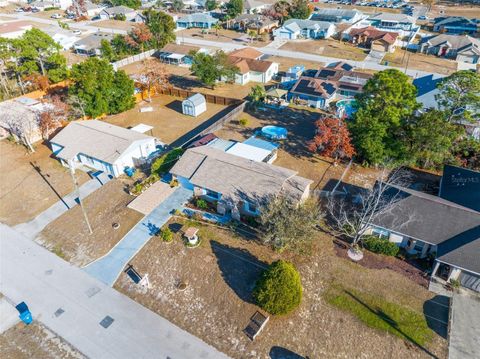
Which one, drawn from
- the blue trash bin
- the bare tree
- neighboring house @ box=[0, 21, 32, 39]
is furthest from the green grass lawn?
neighboring house @ box=[0, 21, 32, 39]

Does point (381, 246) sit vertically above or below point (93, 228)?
above

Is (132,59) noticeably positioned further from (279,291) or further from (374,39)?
(279,291)

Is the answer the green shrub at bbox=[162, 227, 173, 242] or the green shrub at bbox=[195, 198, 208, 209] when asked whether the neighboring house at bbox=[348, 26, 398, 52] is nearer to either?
the green shrub at bbox=[195, 198, 208, 209]

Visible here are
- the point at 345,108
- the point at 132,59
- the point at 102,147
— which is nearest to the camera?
the point at 102,147

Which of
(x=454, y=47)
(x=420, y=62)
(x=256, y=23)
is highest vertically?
(x=256, y=23)

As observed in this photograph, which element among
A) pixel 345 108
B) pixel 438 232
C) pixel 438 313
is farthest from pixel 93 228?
pixel 345 108

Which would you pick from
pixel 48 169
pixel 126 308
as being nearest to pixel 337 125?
pixel 126 308
